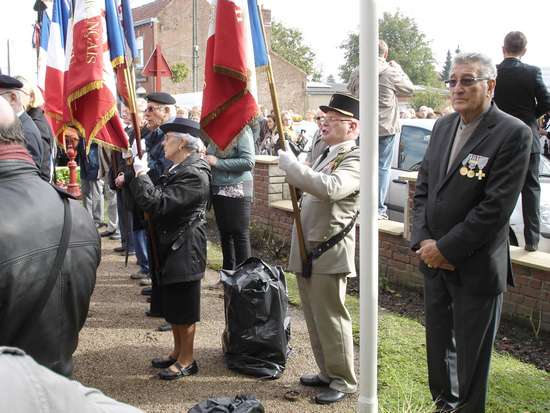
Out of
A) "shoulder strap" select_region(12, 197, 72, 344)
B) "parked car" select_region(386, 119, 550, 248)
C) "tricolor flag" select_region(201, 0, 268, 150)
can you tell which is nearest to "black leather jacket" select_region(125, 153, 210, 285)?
"tricolor flag" select_region(201, 0, 268, 150)

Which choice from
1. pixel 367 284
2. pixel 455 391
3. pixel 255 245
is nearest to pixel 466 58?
pixel 367 284

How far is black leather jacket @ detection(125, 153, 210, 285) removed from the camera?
4410 millimetres

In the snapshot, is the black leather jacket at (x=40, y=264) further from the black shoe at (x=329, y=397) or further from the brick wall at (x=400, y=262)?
the brick wall at (x=400, y=262)

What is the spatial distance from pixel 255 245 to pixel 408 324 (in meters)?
3.72

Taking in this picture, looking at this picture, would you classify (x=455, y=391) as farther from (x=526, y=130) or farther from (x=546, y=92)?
(x=546, y=92)

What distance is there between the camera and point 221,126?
4.18 m

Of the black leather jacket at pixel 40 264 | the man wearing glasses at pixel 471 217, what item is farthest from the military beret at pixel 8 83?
the man wearing glasses at pixel 471 217

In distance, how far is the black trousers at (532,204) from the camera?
5.96m

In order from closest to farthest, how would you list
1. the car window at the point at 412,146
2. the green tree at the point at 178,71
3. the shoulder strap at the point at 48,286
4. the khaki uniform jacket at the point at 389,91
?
the shoulder strap at the point at 48,286 → the khaki uniform jacket at the point at 389,91 → the car window at the point at 412,146 → the green tree at the point at 178,71

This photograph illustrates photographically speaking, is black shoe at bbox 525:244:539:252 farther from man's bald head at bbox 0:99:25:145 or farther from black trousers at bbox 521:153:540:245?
man's bald head at bbox 0:99:25:145

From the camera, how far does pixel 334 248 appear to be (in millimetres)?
4184

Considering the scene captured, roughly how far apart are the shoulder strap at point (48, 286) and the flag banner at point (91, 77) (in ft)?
7.50

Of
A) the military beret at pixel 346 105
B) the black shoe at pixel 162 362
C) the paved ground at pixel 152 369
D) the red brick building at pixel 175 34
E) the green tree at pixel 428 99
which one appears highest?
the red brick building at pixel 175 34

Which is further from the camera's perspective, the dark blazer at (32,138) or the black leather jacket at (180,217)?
the dark blazer at (32,138)
